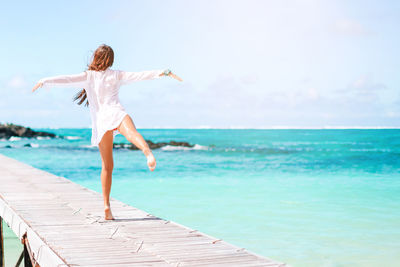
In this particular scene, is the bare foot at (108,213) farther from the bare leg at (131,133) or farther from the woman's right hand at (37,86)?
the woman's right hand at (37,86)

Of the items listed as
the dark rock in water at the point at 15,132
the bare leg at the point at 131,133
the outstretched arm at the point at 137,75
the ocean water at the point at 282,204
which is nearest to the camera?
the bare leg at the point at 131,133

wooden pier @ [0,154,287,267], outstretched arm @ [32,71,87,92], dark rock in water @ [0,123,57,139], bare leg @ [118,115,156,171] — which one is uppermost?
outstretched arm @ [32,71,87,92]

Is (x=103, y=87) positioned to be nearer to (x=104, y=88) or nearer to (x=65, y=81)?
(x=104, y=88)

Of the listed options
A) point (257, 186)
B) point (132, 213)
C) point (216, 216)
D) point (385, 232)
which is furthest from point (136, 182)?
point (132, 213)

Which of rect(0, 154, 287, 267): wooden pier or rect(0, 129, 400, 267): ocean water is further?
rect(0, 129, 400, 267): ocean water

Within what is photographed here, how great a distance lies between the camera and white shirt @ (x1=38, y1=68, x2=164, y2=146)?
5.15m

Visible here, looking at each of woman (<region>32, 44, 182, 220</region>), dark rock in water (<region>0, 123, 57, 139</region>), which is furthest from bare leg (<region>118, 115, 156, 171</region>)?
dark rock in water (<region>0, 123, 57, 139</region>)

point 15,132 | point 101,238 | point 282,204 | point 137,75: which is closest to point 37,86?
point 137,75

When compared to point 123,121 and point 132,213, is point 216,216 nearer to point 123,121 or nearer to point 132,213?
point 132,213

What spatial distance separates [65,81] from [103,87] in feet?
1.31

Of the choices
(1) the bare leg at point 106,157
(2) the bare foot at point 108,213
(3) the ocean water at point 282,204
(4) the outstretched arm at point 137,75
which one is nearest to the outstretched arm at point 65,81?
(4) the outstretched arm at point 137,75

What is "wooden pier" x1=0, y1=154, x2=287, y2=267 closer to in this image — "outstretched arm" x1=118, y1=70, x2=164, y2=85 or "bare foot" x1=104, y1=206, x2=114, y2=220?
"bare foot" x1=104, y1=206, x2=114, y2=220

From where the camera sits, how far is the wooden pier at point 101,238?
4090 millimetres

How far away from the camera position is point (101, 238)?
4.89 metres
